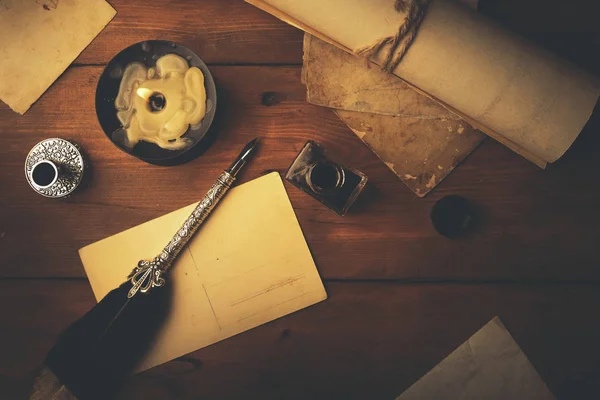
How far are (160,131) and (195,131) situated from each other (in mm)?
57

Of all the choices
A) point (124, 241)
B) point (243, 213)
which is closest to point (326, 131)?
point (243, 213)

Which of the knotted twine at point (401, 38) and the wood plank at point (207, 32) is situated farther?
the wood plank at point (207, 32)

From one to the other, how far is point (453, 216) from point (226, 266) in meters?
0.42

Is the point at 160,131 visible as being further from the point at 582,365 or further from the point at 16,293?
the point at 582,365

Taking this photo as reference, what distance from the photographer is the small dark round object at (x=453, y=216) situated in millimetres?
766

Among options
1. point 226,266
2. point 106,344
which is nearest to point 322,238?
point 226,266

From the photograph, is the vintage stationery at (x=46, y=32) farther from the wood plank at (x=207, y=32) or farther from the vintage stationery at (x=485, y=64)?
the vintage stationery at (x=485, y=64)

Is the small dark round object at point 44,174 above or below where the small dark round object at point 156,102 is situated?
below

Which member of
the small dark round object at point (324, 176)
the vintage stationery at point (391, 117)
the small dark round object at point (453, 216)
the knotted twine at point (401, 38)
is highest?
the knotted twine at point (401, 38)

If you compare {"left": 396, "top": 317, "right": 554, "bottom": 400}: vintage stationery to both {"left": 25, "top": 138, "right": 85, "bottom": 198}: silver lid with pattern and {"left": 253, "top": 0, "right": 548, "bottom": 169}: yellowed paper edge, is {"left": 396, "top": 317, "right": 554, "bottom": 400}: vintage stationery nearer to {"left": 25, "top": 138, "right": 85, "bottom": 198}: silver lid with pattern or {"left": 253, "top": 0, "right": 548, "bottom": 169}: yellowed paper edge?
{"left": 253, "top": 0, "right": 548, "bottom": 169}: yellowed paper edge

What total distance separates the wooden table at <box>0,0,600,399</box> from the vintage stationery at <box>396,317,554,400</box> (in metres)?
0.02

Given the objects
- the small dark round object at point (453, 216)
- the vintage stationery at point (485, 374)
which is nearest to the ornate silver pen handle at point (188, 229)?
the small dark round object at point (453, 216)

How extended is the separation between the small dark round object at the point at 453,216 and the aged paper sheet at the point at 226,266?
0.24 m

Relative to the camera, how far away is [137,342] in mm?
787
